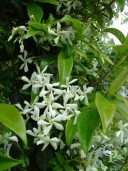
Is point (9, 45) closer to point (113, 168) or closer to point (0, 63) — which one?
point (0, 63)

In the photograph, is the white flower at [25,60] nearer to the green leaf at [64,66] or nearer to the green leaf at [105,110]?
the green leaf at [64,66]

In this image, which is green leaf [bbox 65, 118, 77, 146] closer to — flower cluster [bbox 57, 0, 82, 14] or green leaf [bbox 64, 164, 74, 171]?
green leaf [bbox 64, 164, 74, 171]

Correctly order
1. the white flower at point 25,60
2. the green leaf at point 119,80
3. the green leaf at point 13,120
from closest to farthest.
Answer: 1. the green leaf at point 13,120
2. the green leaf at point 119,80
3. the white flower at point 25,60

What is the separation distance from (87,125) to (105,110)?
0.14ft

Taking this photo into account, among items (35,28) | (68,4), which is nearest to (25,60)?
(35,28)

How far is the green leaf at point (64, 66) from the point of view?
0.69 m

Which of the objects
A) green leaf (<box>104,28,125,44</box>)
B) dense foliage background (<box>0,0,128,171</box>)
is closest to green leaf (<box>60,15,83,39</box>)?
dense foliage background (<box>0,0,128,171</box>)

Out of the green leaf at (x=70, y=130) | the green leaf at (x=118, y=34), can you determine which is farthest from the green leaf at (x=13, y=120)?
A: the green leaf at (x=118, y=34)

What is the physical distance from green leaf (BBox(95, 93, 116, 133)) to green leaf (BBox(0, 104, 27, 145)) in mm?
124

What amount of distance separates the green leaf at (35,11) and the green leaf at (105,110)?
0.26 m

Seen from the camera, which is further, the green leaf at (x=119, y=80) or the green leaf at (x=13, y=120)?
the green leaf at (x=119, y=80)

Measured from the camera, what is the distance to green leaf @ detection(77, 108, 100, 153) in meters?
0.60

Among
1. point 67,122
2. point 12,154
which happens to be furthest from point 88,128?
point 12,154

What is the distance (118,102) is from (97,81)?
16cm
